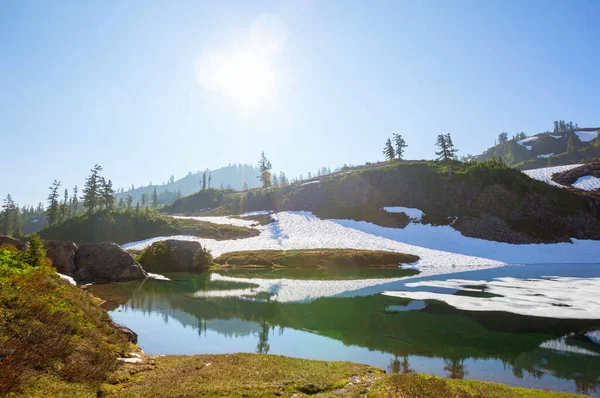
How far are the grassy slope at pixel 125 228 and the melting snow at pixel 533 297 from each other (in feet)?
209

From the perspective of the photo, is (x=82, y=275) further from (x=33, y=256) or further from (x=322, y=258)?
(x=322, y=258)

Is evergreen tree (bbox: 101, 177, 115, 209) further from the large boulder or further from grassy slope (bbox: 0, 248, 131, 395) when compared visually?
grassy slope (bbox: 0, 248, 131, 395)

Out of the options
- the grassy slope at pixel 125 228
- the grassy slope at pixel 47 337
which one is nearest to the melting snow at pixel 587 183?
the grassy slope at pixel 125 228

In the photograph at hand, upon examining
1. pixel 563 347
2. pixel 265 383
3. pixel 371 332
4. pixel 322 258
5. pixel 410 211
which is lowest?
pixel 371 332

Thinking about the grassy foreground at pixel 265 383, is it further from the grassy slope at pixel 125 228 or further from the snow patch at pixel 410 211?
the snow patch at pixel 410 211

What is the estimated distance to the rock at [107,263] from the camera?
50031mm

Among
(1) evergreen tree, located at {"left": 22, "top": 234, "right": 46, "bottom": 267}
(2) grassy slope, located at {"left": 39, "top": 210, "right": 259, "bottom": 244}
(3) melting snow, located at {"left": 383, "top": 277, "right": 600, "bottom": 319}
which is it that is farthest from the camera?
(2) grassy slope, located at {"left": 39, "top": 210, "right": 259, "bottom": 244}

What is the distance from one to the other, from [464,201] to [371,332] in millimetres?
87194

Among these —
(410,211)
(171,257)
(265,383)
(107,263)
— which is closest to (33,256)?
(265,383)

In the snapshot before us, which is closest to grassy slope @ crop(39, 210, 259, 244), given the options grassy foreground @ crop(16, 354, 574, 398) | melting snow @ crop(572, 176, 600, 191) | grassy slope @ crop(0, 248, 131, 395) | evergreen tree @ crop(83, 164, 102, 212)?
evergreen tree @ crop(83, 164, 102, 212)

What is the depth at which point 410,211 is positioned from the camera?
9975 centimetres

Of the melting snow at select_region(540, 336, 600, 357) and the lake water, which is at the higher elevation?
the melting snow at select_region(540, 336, 600, 357)

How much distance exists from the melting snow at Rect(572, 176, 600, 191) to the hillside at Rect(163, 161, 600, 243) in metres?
16.8

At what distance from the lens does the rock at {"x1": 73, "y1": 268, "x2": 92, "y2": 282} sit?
157 ft
